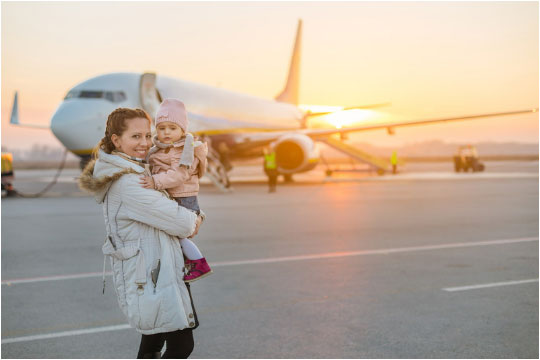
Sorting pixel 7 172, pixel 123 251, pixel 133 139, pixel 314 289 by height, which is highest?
pixel 133 139

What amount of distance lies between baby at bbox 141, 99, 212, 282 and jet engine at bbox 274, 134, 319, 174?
2050 cm

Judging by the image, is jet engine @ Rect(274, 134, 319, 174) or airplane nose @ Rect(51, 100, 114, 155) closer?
airplane nose @ Rect(51, 100, 114, 155)

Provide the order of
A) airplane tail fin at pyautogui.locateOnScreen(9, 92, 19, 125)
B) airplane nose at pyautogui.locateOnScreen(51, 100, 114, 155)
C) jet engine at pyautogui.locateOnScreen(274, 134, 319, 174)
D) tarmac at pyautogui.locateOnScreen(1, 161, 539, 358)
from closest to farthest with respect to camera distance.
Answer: tarmac at pyautogui.locateOnScreen(1, 161, 539, 358), airplane nose at pyautogui.locateOnScreen(51, 100, 114, 155), jet engine at pyautogui.locateOnScreen(274, 134, 319, 174), airplane tail fin at pyautogui.locateOnScreen(9, 92, 19, 125)

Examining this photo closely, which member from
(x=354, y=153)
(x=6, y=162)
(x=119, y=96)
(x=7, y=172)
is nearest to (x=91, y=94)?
(x=119, y=96)

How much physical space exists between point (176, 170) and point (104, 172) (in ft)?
1.02

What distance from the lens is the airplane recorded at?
18891 millimetres

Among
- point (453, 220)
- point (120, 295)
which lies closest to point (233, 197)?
point (453, 220)

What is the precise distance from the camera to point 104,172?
2650 millimetres

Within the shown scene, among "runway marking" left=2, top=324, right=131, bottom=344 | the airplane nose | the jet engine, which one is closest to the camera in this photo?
"runway marking" left=2, top=324, right=131, bottom=344

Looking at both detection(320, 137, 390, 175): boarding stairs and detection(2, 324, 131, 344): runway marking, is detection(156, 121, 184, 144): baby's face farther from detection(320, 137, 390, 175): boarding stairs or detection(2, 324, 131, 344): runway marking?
detection(320, 137, 390, 175): boarding stairs

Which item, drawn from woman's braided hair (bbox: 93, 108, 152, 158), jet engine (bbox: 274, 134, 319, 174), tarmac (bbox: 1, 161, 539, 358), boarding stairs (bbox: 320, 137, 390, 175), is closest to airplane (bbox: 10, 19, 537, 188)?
jet engine (bbox: 274, 134, 319, 174)

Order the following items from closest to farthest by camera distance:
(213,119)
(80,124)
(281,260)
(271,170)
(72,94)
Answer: (281,260), (80,124), (72,94), (271,170), (213,119)

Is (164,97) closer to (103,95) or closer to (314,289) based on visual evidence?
(103,95)

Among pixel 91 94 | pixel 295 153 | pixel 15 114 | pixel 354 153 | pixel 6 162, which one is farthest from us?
pixel 354 153
